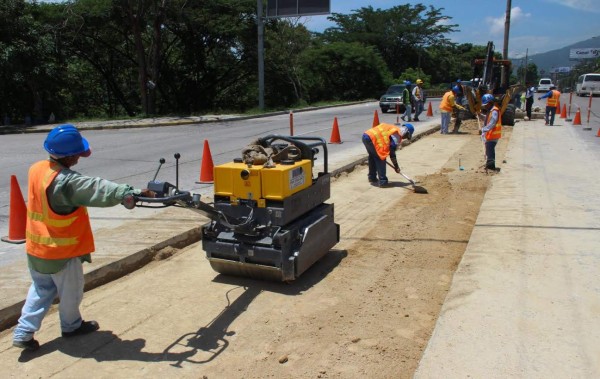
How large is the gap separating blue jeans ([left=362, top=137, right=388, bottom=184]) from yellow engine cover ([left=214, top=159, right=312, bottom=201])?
14.1 ft

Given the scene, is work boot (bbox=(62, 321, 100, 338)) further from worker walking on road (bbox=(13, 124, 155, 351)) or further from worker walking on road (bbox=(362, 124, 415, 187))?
worker walking on road (bbox=(362, 124, 415, 187))

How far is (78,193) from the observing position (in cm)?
325

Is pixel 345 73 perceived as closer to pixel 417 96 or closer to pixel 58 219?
pixel 417 96

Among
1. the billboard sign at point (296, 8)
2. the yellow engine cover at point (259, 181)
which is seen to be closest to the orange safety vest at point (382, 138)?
the yellow engine cover at point (259, 181)

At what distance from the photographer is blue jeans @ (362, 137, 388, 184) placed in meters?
8.70

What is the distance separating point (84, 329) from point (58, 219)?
2.96 feet

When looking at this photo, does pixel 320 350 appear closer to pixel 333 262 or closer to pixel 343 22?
pixel 333 262

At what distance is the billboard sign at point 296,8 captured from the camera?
86.5ft

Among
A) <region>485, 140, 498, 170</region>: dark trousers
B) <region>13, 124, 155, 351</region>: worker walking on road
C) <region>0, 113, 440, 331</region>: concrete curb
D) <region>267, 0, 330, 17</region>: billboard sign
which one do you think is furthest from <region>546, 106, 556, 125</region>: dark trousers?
<region>13, 124, 155, 351</region>: worker walking on road

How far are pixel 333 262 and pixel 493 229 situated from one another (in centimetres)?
200

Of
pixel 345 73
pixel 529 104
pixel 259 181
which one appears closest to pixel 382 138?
pixel 259 181

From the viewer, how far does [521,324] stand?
3.66 meters

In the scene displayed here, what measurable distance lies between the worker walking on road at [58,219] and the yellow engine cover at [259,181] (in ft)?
3.80

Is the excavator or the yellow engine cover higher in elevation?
the excavator
